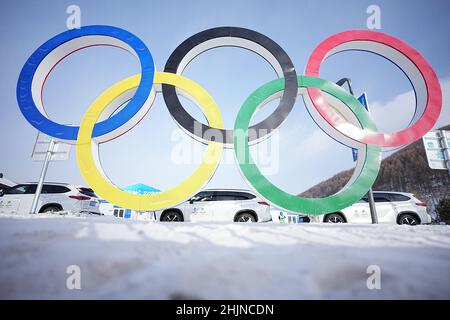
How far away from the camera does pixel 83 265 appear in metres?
1.57

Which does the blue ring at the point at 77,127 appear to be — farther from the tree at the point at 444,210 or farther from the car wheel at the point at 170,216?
the tree at the point at 444,210

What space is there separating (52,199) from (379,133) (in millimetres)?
9527

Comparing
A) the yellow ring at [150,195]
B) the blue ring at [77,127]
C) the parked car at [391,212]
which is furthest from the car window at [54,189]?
the parked car at [391,212]

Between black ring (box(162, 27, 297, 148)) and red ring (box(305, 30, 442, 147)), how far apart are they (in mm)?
573

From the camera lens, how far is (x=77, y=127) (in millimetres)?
4781

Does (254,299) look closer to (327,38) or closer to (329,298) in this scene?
(329,298)

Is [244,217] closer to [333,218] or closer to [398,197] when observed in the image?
[333,218]

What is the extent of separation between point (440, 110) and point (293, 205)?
4.10 m

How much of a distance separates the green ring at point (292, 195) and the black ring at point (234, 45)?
0.76ft

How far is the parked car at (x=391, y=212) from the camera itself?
25.1 ft

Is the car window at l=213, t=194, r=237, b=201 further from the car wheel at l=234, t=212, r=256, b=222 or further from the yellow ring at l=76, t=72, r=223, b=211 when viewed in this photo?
the yellow ring at l=76, t=72, r=223, b=211

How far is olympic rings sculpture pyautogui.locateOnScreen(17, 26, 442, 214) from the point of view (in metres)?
4.47

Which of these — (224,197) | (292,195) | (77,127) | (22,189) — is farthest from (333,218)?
(22,189)

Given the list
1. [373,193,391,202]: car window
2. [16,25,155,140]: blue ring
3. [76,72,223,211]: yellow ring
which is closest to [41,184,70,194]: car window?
[16,25,155,140]: blue ring
